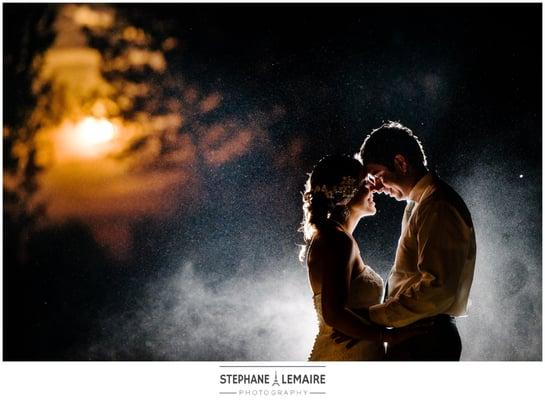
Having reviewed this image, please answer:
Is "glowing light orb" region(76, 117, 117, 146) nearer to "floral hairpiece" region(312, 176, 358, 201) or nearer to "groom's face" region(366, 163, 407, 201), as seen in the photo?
"floral hairpiece" region(312, 176, 358, 201)

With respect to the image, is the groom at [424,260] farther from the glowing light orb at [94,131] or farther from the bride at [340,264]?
the glowing light orb at [94,131]

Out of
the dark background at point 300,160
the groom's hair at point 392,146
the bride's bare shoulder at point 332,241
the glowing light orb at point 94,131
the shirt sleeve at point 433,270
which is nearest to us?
the shirt sleeve at point 433,270

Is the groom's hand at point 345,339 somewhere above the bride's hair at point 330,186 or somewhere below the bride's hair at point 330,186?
below

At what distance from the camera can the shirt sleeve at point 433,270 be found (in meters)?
2.26

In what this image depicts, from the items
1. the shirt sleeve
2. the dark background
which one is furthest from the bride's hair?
the dark background

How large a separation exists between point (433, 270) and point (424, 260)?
7cm

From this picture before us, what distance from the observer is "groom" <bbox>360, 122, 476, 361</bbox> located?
228cm

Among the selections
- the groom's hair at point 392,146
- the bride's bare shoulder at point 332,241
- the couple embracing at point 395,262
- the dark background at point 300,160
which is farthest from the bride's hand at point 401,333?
the dark background at point 300,160

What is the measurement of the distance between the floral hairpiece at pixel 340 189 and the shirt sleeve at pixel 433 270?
1.55 feet

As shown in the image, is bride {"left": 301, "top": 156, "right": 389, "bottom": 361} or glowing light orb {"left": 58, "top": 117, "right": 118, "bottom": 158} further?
glowing light orb {"left": 58, "top": 117, "right": 118, "bottom": 158}

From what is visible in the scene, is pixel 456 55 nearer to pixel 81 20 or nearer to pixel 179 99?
pixel 179 99

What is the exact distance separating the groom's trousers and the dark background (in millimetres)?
1558

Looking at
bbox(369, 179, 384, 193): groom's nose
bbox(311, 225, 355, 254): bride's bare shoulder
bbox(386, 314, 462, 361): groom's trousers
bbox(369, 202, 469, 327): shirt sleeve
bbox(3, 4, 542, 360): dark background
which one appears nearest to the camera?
bbox(369, 202, 469, 327): shirt sleeve

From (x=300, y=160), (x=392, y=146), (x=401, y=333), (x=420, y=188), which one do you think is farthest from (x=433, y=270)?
(x=300, y=160)
